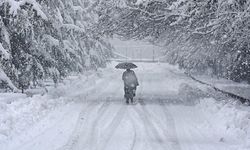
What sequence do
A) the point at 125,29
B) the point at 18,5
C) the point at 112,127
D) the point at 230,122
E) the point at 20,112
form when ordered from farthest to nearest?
the point at 125,29, the point at 18,5, the point at 20,112, the point at 112,127, the point at 230,122

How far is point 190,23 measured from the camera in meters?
18.5

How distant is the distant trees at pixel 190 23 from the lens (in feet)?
54.7

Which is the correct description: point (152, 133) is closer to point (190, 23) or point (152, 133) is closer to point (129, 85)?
point (190, 23)

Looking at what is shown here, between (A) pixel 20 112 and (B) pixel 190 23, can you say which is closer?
(A) pixel 20 112

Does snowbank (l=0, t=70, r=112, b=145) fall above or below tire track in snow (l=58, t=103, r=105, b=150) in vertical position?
above

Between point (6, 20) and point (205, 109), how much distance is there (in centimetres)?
924

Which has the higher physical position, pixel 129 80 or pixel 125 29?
pixel 125 29

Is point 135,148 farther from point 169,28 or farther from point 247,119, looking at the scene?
point 169,28

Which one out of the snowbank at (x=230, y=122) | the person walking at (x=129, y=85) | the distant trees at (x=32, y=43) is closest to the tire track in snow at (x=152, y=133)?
the snowbank at (x=230, y=122)

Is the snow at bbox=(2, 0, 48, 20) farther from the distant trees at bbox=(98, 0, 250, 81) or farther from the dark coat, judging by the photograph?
the dark coat

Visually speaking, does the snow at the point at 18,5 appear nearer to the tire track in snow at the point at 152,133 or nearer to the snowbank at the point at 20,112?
the snowbank at the point at 20,112

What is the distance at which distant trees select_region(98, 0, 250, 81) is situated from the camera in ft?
54.7

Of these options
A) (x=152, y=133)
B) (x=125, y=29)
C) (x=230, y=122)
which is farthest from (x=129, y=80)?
(x=152, y=133)

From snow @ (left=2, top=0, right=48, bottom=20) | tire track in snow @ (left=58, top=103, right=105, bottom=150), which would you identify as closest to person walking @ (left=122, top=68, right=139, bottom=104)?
tire track in snow @ (left=58, top=103, right=105, bottom=150)
